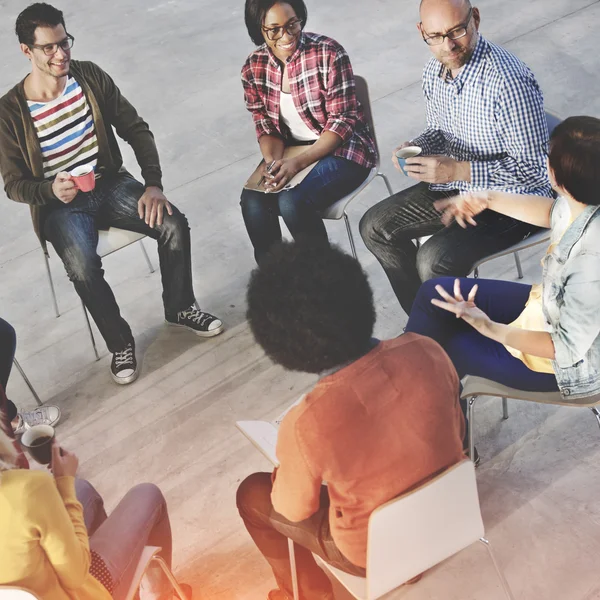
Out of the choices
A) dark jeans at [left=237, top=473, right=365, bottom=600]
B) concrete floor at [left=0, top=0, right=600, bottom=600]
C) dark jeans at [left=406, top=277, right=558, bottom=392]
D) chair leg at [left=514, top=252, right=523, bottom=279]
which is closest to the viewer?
dark jeans at [left=237, top=473, right=365, bottom=600]

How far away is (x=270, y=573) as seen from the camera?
93.3 inches

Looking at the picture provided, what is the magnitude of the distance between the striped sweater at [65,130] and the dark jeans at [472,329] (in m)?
1.64

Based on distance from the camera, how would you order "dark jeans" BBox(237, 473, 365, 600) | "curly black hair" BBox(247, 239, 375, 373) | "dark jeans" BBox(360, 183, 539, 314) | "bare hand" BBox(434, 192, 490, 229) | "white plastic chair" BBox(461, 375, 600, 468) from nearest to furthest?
"curly black hair" BBox(247, 239, 375, 373), "dark jeans" BBox(237, 473, 365, 600), "white plastic chair" BBox(461, 375, 600, 468), "bare hand" BBox(434, 192, 490, 229), "dark jeans" BBox(360, 183, 539, 314)

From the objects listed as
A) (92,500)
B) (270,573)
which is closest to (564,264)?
(270,573)

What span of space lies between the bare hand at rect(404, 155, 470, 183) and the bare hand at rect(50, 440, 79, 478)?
1.52m

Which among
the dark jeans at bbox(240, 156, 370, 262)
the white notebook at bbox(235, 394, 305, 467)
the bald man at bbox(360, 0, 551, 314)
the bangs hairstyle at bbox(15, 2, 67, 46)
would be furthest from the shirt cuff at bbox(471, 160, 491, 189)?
the bangs hairstyle at bbox(15, 2, 67, 46)

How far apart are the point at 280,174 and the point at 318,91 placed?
38 centimetres

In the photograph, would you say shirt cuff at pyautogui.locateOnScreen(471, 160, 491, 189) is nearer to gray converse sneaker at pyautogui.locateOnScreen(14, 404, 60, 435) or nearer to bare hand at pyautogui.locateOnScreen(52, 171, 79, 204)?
bare hand at pyautogui.locateOnScreen(52, 171, 79, 204)

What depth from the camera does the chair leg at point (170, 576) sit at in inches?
78.7

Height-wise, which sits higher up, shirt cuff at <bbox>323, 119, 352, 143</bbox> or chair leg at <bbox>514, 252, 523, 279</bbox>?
shirt cuff at <bbox>323, 119, 352, 143</bbox>

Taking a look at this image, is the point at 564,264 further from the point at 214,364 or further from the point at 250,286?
the point at 214,364

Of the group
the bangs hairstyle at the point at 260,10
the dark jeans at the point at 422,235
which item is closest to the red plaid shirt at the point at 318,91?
the bangs hairstyle at the point at 260,10

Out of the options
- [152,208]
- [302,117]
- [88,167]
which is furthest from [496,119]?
[88,167]

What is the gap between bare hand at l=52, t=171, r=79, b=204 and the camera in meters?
2.93
